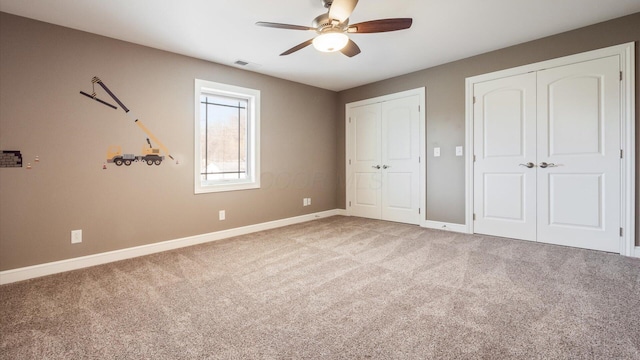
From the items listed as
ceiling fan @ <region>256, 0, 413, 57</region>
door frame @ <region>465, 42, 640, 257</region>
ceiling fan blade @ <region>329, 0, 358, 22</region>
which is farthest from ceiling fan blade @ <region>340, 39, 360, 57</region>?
door frame @ <region>465, 42, 640, 257</region>

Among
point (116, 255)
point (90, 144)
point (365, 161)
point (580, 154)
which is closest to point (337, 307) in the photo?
point (116, 255)

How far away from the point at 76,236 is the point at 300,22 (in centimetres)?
322

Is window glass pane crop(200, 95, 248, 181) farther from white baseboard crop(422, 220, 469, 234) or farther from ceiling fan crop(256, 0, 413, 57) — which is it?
white baseboard crop(422, 220, 469, 234)

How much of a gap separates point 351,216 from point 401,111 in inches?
85.5

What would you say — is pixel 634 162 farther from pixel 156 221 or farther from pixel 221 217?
pixel 156 221

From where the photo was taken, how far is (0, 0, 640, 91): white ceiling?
8.74 feet

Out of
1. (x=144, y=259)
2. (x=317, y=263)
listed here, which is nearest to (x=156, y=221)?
(x=144, y=259)

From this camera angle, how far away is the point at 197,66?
154 inches

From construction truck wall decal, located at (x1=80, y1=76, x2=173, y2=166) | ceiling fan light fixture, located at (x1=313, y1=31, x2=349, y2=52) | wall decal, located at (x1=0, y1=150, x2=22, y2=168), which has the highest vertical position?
ceiling fan light fixture, located at (x1=313, y1=31, x2=349, y2=52)

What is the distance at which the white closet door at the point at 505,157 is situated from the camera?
3662mm

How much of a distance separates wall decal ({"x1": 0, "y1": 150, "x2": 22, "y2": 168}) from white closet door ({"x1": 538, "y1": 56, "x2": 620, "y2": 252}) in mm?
5618

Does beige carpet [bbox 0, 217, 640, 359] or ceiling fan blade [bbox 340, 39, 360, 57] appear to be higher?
ceiling fan blade [bbox 340, 39, 360, 57]

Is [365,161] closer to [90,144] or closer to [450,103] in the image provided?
[450,103]

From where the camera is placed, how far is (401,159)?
4949mm
